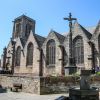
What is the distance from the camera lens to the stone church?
90.1 ft

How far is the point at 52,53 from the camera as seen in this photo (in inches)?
1273

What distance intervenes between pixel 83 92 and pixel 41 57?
78.5 ft

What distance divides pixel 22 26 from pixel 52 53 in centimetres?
2056

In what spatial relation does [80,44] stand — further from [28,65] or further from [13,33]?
[13,33]

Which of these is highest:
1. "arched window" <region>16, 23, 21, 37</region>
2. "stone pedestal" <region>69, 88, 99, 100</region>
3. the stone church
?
"arched window" <region>16, 23, 21, 37</region>

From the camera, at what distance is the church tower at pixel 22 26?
49.7 meters

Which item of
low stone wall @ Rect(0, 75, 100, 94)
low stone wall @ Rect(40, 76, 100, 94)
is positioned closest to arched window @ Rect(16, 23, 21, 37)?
low stone wall @ Rect(0, 75, 100, 94)

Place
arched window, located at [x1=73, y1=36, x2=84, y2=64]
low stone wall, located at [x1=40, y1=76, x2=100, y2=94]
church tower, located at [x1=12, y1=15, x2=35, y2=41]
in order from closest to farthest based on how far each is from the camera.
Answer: low stone wall, located at [x1=40, y1=76, x2=100, y2=94] → arched window, located at [x1=73, y1=36, x2=84, y2=64] → church tower, located at [x1=12, y1=15, x2=35, y2=41]

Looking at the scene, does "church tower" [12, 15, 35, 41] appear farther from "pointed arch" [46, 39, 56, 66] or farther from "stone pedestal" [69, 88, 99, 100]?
"stone pedestal" [69, 88, 99, 100]

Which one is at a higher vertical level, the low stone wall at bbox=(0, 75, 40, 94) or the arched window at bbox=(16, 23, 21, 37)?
the arched window at bbox=(16, 23, 21, 37)

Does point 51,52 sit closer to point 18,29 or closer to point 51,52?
point 51,52

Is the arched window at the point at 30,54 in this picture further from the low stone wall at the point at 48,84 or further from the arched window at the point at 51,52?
the low stone wall at the point at 48,84

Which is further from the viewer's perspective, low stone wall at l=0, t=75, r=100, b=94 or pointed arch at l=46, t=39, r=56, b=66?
pointed arch at l=46, t=39, r=56, b=66

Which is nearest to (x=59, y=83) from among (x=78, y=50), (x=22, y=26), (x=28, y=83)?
(x=28, y=83)
